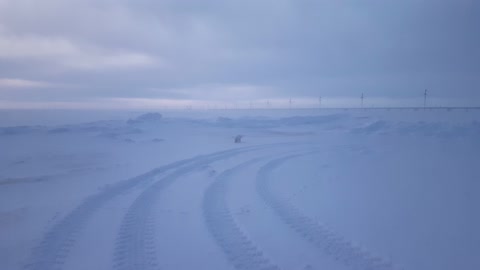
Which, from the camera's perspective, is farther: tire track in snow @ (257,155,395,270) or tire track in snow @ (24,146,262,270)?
tire track in snow @ (24,146,262,270)

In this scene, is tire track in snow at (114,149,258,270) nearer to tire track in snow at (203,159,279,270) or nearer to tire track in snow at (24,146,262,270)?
→ tire track in snow at (24,146,262,270)

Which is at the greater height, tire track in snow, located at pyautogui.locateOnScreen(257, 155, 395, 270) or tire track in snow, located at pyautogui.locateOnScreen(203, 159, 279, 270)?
tire track in snow, located at pyautogui.locateOnScreen(257, 155, 395, 270)

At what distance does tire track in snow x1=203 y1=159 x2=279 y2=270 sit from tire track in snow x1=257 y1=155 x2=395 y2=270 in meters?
1.11

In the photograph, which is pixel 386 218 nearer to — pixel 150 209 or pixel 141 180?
pixel 150 209

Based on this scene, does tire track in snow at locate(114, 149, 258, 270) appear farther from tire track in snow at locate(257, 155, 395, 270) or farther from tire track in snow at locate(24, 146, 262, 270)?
tire track in snow at locate(257, 155, 395, 270)

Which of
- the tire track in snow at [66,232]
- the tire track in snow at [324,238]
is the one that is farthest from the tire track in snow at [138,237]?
the tire track in snow at [324,238]

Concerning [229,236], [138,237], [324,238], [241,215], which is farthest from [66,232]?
[324,238]

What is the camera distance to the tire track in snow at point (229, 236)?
4.81 metres

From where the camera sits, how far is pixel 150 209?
7266mm

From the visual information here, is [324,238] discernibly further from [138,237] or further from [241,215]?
[138,237]

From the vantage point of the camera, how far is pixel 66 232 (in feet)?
19.4

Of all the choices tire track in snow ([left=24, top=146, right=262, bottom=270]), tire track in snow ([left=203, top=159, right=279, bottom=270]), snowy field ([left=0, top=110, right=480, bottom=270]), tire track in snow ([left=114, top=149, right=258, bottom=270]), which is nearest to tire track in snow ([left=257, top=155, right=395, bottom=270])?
snowy field ([left=0, top=110, right=480, bottom=270])

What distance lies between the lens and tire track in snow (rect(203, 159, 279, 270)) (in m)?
4.81

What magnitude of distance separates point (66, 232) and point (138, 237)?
152 centimetres
